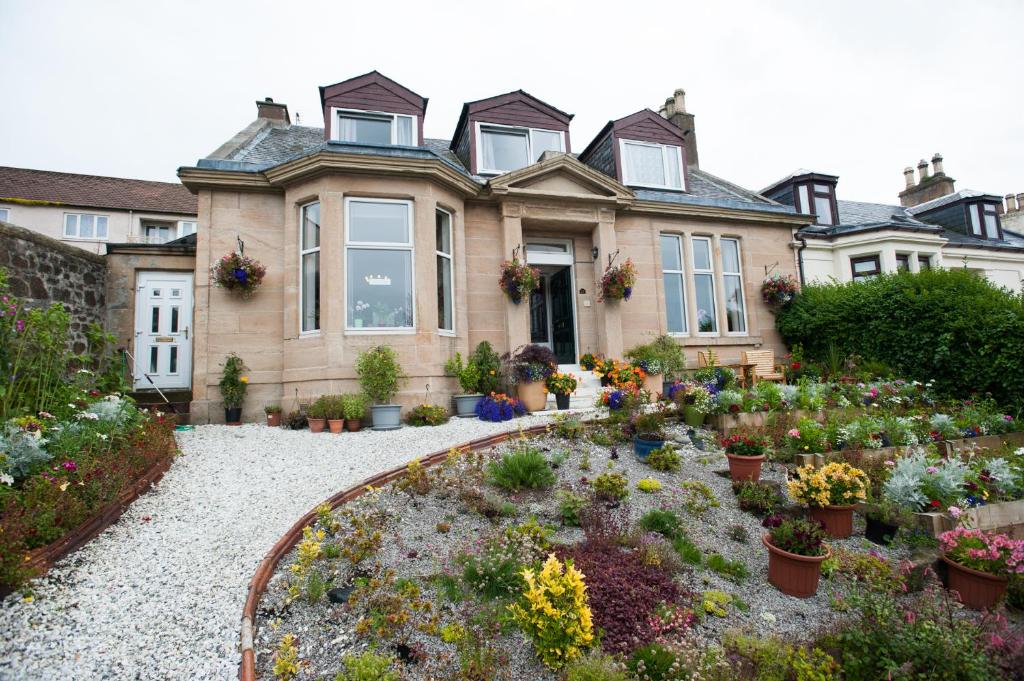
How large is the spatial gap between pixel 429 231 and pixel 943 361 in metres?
9.30

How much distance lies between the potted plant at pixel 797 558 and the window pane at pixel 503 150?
30.4 feet

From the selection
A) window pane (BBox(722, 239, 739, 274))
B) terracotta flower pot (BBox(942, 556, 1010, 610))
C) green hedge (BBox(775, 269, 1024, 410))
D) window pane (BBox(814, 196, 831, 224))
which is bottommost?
terracotta flower pot (BBox(942, 556, 1010, 610))

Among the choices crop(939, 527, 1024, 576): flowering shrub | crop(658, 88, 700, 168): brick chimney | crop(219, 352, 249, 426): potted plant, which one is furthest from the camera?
crop(658, 88, 700, 168): brick chimney

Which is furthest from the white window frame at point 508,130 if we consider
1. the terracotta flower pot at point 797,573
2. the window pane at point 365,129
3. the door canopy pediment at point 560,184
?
the terracotta flower pot at point 797,573

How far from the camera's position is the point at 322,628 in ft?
9.18

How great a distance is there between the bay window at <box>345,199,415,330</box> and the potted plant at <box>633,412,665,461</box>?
4.20 metres

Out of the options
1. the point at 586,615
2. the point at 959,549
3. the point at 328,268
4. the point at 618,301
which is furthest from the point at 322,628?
the point at 618,301

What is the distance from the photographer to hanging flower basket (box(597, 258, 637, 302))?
32.3ft

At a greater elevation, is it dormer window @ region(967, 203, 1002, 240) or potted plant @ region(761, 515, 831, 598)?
dormer window @ region(967, 203, 1002, 240)

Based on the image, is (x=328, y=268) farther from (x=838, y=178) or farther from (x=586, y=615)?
(x=838, y=178)

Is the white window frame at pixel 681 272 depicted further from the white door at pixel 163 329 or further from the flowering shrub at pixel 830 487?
the white door at pixel 163 329

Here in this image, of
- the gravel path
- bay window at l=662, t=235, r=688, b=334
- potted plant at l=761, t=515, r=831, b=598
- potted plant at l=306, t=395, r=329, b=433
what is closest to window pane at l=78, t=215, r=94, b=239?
potted plant at l=306, t=395, r=329, b=433

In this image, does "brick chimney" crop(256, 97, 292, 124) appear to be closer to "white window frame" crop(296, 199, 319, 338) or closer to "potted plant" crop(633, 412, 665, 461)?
"white window frame" crop(296, 199, 319, 338)

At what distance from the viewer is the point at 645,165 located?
11883 mm
